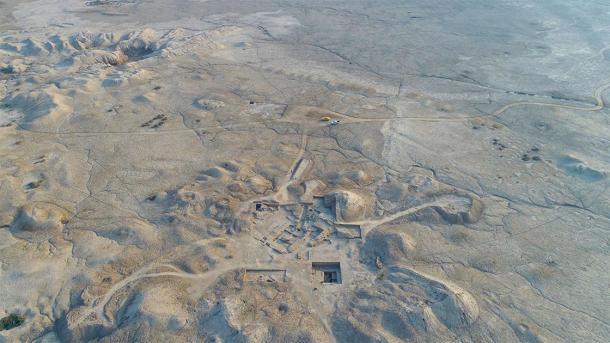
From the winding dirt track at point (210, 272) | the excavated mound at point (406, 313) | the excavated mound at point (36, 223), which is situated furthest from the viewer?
the excavated mound at point (36, 223)

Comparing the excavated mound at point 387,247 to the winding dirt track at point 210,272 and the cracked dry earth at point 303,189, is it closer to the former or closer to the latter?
the cracked dry earth at point 303,189

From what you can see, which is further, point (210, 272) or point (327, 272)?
point (327, 272)

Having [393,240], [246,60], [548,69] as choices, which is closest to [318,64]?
[246,60]

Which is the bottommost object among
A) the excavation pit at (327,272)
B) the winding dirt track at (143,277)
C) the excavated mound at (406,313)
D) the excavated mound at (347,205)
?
the winding dirt track at (143,277)

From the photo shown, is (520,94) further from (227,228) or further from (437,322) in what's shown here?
(227,228)

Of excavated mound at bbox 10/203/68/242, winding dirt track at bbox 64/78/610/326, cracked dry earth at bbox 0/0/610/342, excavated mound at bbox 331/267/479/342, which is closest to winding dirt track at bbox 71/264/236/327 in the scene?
winding dirt track at bbox 64/78/610/326

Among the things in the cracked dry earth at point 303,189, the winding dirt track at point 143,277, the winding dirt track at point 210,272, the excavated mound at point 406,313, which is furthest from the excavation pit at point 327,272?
the winding dirt track at point 143,277

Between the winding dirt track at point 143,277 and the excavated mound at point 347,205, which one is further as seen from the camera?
the excavated mound at point 347,205

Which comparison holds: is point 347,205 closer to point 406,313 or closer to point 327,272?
point 327,272

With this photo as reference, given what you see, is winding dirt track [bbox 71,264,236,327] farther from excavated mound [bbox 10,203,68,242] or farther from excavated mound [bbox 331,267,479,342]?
excavated mound [bbox 331,267,479,342]

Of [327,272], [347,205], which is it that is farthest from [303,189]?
[327,272]
